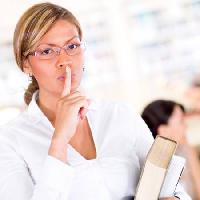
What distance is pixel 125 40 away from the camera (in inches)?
242

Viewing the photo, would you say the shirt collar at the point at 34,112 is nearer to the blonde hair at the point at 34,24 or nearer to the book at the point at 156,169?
the blonde hair at the point at 34,24

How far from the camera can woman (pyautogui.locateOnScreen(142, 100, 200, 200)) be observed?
9.00 ft

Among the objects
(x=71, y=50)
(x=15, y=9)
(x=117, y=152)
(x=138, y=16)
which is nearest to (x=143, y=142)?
(x=117, y=152)

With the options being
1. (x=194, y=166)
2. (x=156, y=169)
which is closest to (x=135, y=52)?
(x=194, y=166)

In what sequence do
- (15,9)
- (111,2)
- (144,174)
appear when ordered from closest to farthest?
(144,174) < (15,9) < (111,2)

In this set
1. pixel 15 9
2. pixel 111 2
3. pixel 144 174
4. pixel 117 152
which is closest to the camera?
pixel 144 174

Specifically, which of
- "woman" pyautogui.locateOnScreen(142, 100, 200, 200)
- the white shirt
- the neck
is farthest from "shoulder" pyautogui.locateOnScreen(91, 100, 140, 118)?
"woman" pyautogui.locateOnScreen(142, 100, 200, 200)

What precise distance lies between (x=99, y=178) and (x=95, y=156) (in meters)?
0.07

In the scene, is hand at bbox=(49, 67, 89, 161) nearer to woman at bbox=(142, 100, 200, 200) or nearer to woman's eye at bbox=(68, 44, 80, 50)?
woman's eye at bbox=(68, 44, 80, 50)

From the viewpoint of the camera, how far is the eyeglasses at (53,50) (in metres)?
1.15

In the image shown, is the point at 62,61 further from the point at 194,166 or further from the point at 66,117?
the point at 194,166

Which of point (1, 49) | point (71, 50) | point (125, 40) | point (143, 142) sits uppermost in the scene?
point (71, 50)

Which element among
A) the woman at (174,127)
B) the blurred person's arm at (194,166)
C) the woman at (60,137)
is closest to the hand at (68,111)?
the woman at (60,137)

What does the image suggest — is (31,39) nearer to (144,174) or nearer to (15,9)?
(144,174)
